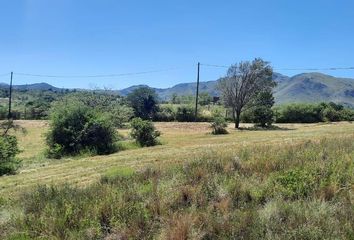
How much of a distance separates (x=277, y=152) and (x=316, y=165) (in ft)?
7.45

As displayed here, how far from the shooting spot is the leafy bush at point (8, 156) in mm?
16594

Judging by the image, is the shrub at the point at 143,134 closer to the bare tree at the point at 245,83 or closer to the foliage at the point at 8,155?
the foliage at the point at 8,155

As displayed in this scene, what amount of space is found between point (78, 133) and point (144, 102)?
133ft

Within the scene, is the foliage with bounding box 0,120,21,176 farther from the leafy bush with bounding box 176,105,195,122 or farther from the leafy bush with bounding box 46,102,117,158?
the leafy bush with bounding box 176,105,195,122

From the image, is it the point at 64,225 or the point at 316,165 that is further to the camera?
the point at 316,165

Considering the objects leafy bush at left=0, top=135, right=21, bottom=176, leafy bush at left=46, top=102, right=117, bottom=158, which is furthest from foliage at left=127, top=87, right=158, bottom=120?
leafy bush at left=0, top=135, right=21, bottom=176

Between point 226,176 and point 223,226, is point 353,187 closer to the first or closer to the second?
point 226,176

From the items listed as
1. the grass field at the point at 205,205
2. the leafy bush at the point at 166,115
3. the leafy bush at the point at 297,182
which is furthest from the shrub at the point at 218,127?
the leafy bush at the point at 297,182

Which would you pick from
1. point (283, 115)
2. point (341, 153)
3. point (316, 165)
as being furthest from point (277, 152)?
point (283, 115)

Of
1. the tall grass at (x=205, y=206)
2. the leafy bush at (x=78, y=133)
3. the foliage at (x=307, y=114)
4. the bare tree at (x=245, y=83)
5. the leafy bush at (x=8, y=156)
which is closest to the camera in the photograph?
the tall grass at (x=205, y=206)

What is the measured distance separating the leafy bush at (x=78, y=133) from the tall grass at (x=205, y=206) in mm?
15652

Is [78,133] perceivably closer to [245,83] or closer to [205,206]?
[205,206]

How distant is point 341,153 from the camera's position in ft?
32.9

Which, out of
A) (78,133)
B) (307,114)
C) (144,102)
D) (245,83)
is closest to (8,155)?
(78,133)
